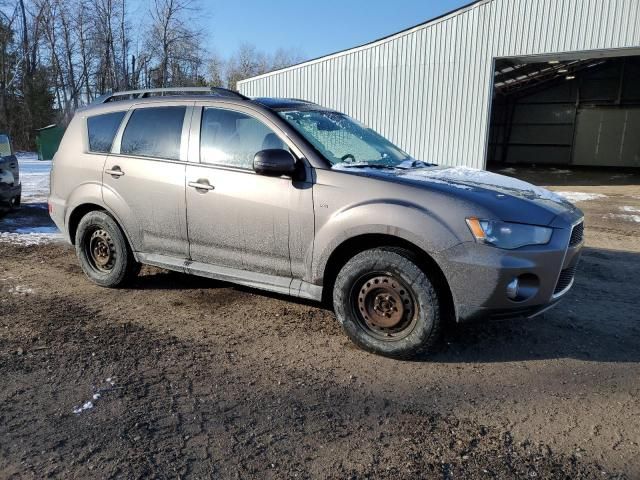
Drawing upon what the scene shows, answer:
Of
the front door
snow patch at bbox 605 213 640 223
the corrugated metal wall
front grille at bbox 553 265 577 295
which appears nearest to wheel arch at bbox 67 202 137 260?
the front door

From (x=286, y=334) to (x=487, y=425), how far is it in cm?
175

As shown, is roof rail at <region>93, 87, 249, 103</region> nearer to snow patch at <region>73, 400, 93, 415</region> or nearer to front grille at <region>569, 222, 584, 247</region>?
snow patch at <region>73, 400, 93, 415</region>

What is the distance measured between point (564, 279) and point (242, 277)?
98.1 inches

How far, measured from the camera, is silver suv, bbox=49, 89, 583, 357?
3.23m

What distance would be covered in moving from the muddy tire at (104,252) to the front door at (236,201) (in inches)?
36.6

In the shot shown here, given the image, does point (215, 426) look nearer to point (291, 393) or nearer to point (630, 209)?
point (291, 393)

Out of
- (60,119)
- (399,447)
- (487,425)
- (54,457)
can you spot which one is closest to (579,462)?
(487,425)

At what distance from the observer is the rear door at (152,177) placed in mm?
4398

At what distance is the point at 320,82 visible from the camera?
677 inches

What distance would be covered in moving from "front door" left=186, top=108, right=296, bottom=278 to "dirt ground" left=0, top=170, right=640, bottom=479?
1.91 ft

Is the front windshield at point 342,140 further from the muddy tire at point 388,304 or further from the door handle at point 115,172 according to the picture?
the door handle at point 115,172

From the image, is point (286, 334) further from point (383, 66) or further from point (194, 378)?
point (383, 66)

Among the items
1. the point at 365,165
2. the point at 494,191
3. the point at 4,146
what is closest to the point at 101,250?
the point at 365,165

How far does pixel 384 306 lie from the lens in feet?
11.6
